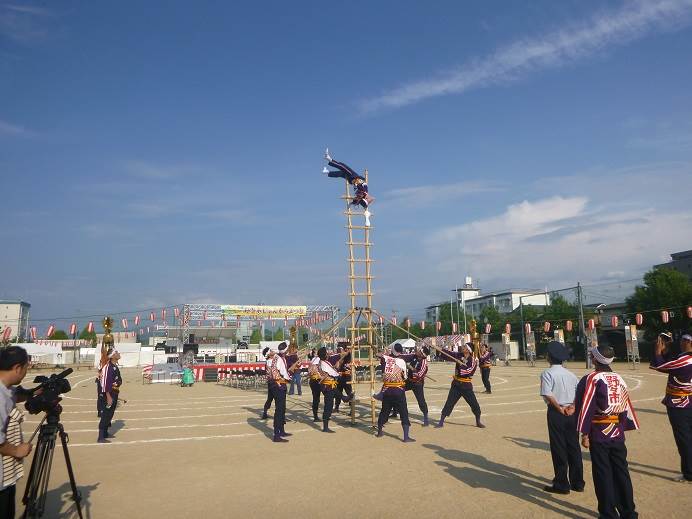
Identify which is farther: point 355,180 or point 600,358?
point 355,180

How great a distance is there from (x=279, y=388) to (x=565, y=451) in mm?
6046

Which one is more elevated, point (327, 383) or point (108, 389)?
point (108, 389)

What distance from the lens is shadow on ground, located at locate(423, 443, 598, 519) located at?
5895 mm

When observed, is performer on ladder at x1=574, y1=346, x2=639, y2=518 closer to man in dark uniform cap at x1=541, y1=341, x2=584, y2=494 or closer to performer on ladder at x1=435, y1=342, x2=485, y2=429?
man in dark uniform cap at x1=541, y1=341, x2=584, y2=494

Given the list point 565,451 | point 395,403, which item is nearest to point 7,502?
point 565,451

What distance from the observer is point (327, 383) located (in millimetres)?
12094

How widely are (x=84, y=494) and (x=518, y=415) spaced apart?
35.4 ft

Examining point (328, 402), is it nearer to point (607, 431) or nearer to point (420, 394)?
point (420, 394)

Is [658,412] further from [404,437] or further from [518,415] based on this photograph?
[404,437]

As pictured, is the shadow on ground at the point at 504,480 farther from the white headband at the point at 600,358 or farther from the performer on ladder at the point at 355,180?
the performer on ladder at the point at 355,180

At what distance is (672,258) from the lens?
53.8m

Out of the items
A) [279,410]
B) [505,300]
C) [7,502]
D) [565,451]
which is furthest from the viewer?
[505,300]

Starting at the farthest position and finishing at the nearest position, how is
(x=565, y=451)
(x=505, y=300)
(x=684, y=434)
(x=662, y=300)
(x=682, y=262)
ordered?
(x=505, y=300) → (x=682, y=262) → (x=662, y=300) → (x=684, y=434) → (x=565, y=451)

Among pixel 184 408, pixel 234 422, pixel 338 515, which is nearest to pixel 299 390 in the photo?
pixel 184 408
